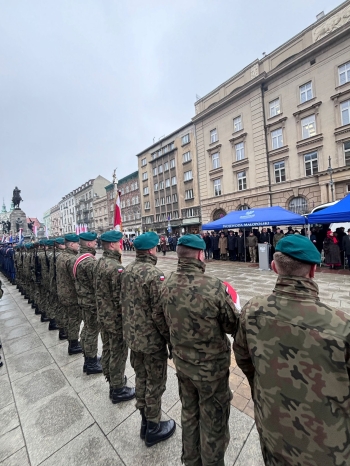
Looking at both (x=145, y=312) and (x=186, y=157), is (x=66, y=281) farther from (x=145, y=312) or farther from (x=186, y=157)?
(x=186, y=157)

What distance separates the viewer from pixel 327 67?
18078 mm

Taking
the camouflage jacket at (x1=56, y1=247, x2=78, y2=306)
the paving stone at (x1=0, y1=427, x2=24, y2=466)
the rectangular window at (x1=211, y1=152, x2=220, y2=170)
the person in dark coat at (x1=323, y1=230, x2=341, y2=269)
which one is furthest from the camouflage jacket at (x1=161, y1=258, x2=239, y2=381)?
the rectangular window at (x1=211, y1=152, x2=220, y2=170)

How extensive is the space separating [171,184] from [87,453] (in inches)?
1314

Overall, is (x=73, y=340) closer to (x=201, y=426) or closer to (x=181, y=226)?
(x=201, y=426)

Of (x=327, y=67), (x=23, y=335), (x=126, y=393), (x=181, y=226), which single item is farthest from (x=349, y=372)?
(x=181, y=226)

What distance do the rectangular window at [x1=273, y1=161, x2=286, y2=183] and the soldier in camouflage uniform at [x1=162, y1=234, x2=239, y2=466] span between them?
2293 cm

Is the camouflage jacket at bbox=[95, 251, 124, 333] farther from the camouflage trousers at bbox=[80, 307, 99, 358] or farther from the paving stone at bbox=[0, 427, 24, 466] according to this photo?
the paving stone at bbox=[0, 427, 24, 466]

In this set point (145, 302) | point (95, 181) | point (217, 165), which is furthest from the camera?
point (95, 181)

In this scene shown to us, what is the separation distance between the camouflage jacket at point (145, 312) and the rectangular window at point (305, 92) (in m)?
24.3

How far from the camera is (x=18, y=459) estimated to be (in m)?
2.15

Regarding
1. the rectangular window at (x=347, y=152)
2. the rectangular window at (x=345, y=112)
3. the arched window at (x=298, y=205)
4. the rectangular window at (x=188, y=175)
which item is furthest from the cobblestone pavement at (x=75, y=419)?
the rectangular window at (x=188, y=175)

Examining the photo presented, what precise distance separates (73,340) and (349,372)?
431 centimetres

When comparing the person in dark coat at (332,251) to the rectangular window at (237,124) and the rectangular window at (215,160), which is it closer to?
the rectangular window at (237,124)

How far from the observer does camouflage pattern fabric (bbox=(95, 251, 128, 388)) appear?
278cm
